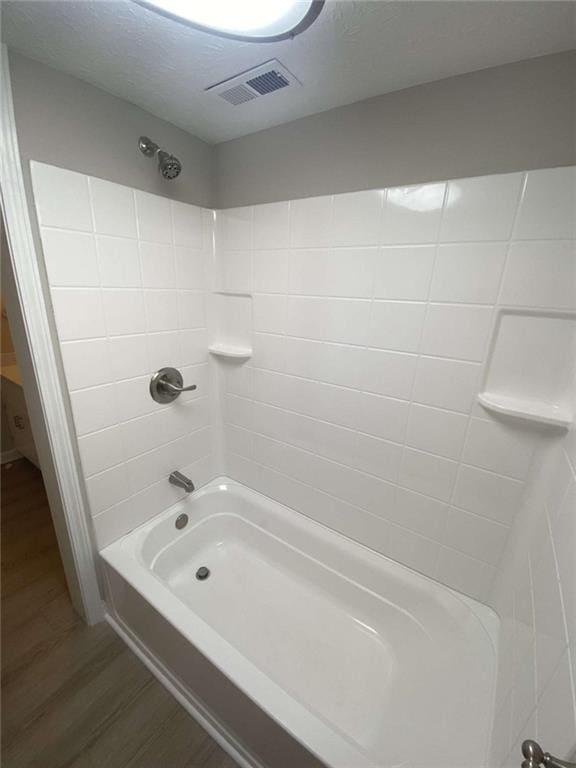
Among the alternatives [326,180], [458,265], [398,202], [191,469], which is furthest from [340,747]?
[326,180]

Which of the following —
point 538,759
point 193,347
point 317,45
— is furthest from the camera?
point 193,347

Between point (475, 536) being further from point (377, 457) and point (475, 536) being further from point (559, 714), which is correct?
point (559, 714)

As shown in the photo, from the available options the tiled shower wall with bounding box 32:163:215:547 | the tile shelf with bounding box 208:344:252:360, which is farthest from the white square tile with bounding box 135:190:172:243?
the tile shelf with bounding box 208:344:252:360

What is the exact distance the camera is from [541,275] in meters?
0.80

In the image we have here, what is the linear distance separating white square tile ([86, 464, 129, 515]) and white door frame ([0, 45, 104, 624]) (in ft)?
0.11

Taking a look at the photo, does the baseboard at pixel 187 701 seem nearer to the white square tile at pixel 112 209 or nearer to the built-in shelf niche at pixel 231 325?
the built-in shelf niche at pixel 231 325

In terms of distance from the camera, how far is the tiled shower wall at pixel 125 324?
0.94 m

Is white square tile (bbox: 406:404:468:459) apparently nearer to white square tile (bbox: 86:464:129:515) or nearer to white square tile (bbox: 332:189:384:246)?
white square tile (bbox: 332:189:384:246)

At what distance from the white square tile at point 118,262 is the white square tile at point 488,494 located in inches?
53.3

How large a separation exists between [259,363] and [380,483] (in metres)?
0.73

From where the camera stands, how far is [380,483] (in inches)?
47.1

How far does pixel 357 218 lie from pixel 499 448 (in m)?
0.88

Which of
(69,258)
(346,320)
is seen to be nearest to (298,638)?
(346,320)

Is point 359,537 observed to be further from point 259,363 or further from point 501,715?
point 259,363
